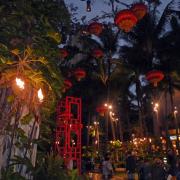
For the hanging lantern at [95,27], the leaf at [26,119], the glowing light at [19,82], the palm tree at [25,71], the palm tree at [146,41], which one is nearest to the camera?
the glowing light at [19,82]

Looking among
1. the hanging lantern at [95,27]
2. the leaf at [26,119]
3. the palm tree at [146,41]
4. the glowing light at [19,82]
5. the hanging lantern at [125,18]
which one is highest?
the palm tree at [146,41]

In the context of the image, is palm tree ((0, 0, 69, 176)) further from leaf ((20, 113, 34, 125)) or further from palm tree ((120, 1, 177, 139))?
palm tree ((120, 1, 177, 139))

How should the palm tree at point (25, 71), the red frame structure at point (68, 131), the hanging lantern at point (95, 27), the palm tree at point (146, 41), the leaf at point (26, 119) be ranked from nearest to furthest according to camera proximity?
1. the palm tree at point (25, 71)
2. the leaf at point (26, 119)
3. the hanging lantern at point (95, 27)
4. the red frame structure at point (68, 131)
5. the palm tree at point (146, 41)

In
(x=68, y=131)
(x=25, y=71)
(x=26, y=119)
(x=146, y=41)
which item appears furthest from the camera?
(x=146, y=41)

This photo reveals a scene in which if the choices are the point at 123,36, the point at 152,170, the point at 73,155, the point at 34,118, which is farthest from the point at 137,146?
the point at 34,118

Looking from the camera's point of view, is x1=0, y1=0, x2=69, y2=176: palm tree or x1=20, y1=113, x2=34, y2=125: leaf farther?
x1=20, y1=113, x2=34, y2=125: leaf

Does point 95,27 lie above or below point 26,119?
above

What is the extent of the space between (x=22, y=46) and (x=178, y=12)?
59.4ft

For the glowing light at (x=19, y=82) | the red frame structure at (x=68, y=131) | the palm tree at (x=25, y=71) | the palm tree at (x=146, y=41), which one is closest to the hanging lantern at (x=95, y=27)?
the red frame structure at (x=68, y=131)

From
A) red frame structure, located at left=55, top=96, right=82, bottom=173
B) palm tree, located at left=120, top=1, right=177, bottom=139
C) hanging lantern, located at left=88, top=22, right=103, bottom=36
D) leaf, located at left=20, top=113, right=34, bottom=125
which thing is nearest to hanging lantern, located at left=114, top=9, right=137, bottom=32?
hanging lantern, located at left=88, top=22, right=103, bottom=36

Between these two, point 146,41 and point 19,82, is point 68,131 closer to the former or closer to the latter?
point 19,82

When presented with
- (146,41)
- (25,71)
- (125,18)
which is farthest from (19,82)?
(146,41)

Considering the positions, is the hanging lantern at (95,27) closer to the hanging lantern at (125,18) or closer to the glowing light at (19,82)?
the hanging lantern at (125,18)

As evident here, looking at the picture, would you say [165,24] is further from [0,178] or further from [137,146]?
[0,178]
